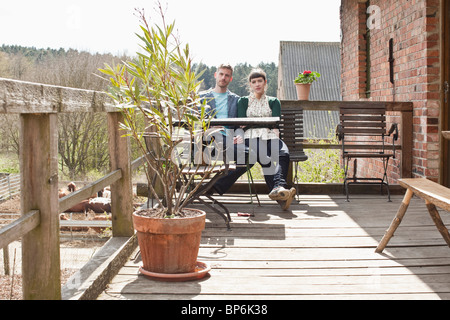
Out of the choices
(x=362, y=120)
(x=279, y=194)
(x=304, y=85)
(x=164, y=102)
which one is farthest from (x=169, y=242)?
(x=304, y=85)

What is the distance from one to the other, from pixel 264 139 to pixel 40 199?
3.20m

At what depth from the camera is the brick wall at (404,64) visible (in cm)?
555

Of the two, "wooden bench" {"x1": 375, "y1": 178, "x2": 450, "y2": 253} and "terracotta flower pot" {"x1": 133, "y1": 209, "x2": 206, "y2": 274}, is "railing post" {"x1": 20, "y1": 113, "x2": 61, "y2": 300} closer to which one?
"terracotta flower pot" {"x1": 133, "y1": 209, "x2": 206, "y2": 274}

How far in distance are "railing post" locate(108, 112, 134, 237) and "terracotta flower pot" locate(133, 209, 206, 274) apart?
1.95ft

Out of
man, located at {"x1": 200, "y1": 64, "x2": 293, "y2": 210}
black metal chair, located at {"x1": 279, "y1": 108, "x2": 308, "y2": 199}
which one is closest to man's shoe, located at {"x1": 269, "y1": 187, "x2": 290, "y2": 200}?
man, located at {"x1": 200, "y1": 64, "x2": 293, "y2": 210}

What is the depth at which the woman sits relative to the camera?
5.08 meters

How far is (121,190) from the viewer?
11.8ft

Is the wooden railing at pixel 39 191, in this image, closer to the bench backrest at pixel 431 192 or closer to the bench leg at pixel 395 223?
the bench backrest at pixel 431 192

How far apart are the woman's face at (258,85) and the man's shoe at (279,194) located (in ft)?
3.25

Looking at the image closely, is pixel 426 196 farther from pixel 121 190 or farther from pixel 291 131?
pixel 291 131

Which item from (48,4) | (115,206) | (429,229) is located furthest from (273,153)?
(48,4)

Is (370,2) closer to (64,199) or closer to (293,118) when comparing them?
(293,118)

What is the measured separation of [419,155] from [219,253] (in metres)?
3.09
